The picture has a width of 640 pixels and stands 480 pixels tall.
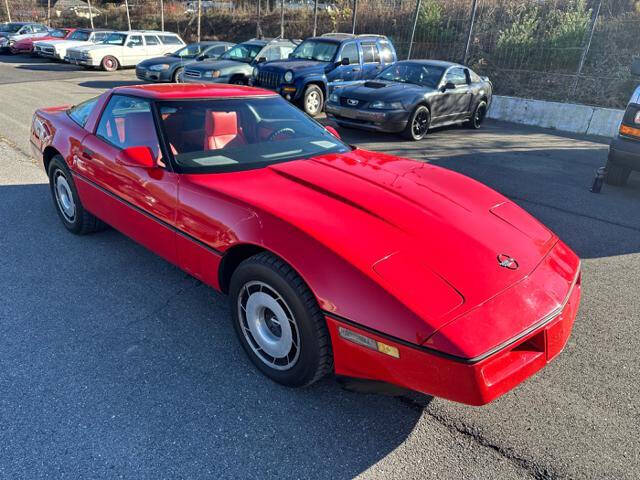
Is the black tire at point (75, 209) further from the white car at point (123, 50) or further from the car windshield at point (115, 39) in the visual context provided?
the car windshield at point (115, 39)

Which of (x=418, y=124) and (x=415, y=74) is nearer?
A: (x=418, y=124)

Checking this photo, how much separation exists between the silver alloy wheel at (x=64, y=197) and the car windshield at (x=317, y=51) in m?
8.30

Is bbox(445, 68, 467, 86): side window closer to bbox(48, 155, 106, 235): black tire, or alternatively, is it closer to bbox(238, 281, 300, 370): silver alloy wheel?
bbox(48, 155, 106, 235): black tire

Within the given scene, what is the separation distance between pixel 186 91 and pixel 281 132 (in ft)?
2.54

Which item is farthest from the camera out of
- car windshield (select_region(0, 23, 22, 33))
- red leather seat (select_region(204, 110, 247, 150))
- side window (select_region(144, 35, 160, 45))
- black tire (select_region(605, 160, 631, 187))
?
car windshield (select_region(0, 23, 22, 33))

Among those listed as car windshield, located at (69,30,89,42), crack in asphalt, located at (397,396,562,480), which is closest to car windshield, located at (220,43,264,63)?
car windshield, located at (69,30,89,42)

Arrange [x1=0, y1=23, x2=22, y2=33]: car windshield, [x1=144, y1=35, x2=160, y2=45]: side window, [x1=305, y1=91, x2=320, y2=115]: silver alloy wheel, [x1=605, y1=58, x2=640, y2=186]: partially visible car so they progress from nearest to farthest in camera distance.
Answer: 1. [x1=605, y1=58, x2=640, y2=186]: partially visible car
2. [x1=305, y1=91, x2=320, y2=115]: silver alloy wheel
3. [x1=144, y1=35, x2=160, y2=45]: side window
4. [x1=0, y1=23, x2=22, y2=33]: car windshield

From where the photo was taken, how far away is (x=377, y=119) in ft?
27.9

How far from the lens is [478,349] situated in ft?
6.13

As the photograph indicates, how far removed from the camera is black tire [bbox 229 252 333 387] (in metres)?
2.18

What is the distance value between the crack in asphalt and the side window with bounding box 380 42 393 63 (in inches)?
442

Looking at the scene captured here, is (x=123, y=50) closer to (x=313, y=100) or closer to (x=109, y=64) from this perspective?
(x=109, y=64)

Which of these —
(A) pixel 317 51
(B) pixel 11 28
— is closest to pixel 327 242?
(A) pixel 317 51

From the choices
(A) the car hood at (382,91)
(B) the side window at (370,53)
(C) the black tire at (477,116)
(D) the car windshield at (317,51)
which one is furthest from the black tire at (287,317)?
(B) the side window at (370,53)
